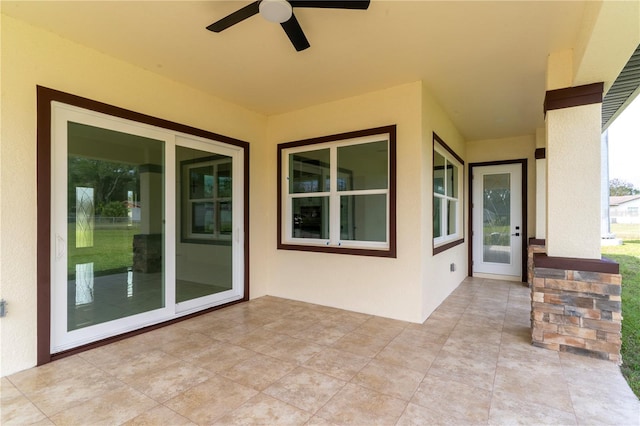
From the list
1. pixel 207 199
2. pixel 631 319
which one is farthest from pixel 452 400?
pixel 207 199

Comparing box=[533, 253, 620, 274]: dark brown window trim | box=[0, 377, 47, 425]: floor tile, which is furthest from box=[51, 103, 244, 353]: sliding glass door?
box=[533, 253, 620, 274]: dark brown window trim

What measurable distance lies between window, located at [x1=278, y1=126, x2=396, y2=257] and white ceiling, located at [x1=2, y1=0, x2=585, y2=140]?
2.39ft

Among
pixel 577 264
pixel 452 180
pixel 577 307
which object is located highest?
pixel 452 180

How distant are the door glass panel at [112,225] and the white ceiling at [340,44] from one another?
940mm

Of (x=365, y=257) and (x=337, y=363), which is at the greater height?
(x=365, y=257)

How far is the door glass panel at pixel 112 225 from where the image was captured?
2930 millimetres

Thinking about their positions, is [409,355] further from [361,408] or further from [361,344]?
[361,408]

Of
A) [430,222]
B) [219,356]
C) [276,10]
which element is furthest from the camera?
[430,222]

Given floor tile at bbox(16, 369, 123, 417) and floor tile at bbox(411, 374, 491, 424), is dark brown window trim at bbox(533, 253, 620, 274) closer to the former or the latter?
floor tile at bbox(411, 374, 491, 424)

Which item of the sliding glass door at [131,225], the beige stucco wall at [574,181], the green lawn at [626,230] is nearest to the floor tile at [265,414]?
the sliding glass door at [131,225]

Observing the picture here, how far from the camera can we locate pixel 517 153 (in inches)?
237

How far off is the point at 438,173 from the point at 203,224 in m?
3.54

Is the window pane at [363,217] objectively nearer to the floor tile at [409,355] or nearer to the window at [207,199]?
the floor tile at [409,355]

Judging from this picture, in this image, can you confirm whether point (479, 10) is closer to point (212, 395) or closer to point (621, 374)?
point (621, 374)
